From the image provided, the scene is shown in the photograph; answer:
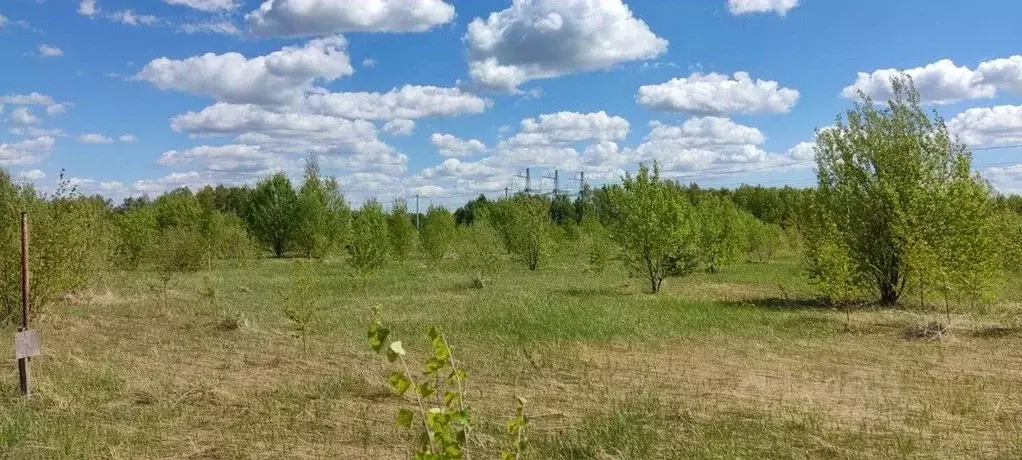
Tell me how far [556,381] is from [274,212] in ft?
139

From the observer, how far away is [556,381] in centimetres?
985

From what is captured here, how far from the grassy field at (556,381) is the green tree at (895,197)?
1.72 meters

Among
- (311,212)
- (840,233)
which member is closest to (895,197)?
(840,233)

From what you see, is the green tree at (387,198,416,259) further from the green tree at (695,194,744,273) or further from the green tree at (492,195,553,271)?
the green tree at (695,194,744,273)

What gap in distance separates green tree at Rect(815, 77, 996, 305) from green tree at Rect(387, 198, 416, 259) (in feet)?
66.3

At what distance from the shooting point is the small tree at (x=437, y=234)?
3603cm

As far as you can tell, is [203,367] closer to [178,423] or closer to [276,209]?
[178,423]

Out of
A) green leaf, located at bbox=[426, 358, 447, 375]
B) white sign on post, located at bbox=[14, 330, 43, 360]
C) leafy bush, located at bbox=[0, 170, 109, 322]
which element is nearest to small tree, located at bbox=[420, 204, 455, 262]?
leafy bush, located at bbox=[0, 170, 109, 322]

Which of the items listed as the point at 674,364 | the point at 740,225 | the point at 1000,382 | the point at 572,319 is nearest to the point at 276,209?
the point at 740,225

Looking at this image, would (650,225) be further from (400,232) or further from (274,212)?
(274,212)

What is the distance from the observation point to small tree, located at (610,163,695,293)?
2350 centimetres

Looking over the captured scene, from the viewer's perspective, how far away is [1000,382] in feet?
32.1

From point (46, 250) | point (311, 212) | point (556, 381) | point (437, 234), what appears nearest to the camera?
point (556, 381)

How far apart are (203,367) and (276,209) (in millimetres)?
39481
